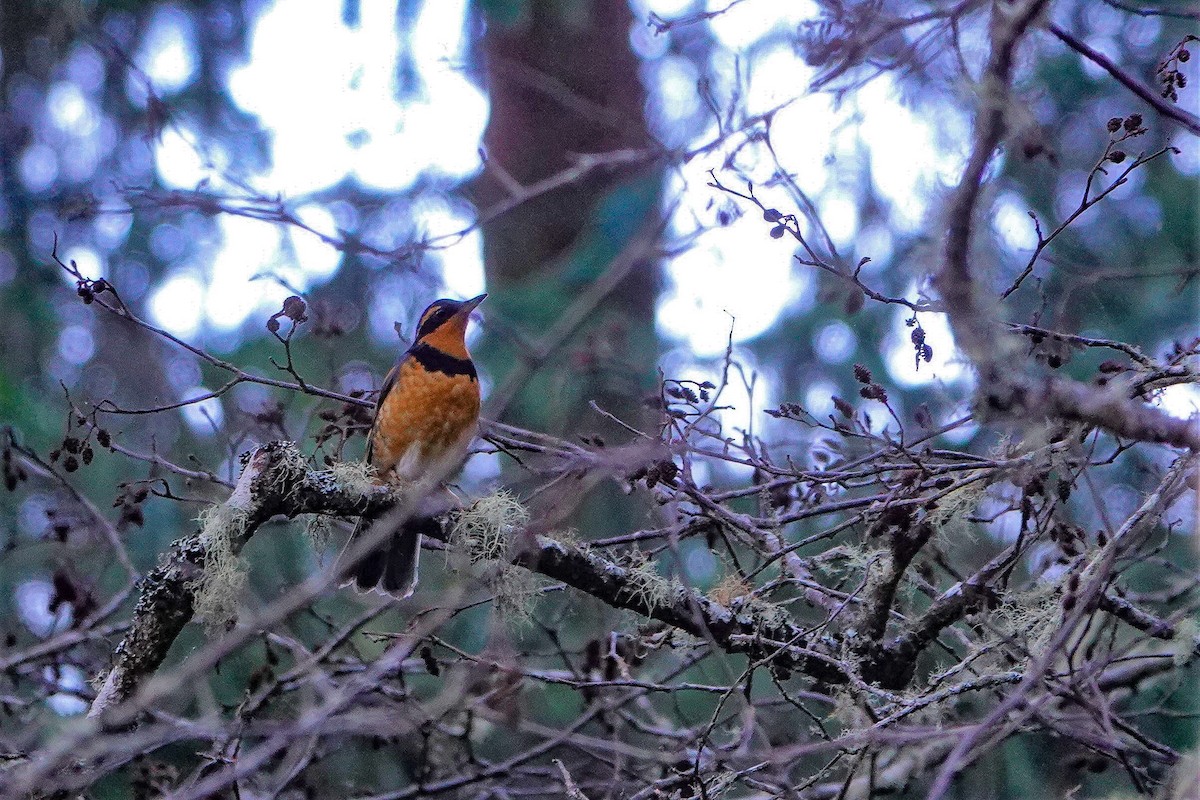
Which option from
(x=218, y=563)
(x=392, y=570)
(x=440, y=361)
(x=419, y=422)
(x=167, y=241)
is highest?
(x=167, y=241)

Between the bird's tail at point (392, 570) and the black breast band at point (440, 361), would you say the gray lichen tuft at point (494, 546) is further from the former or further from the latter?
the black breast band at point (440, 361)

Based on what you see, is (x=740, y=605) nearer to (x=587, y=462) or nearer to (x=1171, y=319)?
(x=587, y=462)

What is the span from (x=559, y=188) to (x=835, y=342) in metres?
1.88

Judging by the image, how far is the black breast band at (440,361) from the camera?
493 cm

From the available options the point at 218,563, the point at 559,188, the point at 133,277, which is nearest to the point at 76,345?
the point at 133,277

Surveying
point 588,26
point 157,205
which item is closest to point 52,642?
point 157,205

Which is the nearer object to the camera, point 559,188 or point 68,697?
point 68,697

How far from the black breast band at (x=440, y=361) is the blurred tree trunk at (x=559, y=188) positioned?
2.92 ft

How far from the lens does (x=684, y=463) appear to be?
2.87 m

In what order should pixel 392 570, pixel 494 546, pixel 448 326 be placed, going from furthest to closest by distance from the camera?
pixel 448 326
pixel 392 570
pixel 494 546

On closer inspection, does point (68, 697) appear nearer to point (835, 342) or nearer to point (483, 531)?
point (483, 531)

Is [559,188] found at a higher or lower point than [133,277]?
lower

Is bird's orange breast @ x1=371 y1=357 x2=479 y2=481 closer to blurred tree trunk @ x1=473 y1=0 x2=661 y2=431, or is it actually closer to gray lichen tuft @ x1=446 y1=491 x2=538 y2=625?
blurred tree trunk @ x1=473 y1=0 x2=661 y2=431

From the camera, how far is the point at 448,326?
17.3 feet
